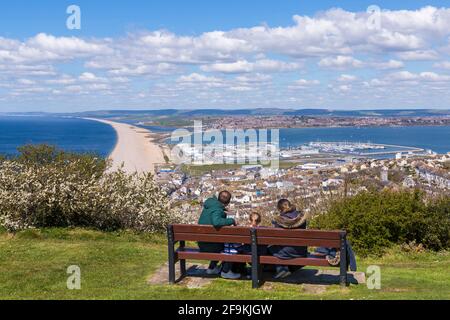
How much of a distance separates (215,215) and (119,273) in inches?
92.2

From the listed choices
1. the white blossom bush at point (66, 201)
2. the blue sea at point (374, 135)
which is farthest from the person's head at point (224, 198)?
the blue sea at point (374, 135)

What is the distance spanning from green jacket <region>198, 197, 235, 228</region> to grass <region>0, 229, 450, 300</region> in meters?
0.92

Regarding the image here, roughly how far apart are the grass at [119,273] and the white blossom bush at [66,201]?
762 millimetres

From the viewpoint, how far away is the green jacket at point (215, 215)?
7.77m

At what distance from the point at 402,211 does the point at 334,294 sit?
25.3 feet

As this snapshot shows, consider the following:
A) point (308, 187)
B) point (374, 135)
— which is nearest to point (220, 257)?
Answer: point (308, 187)

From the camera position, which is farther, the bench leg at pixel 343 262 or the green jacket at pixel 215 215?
the green jacket at pixel 215 215

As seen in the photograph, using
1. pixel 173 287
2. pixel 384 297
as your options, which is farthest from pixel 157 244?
pixel 384 297

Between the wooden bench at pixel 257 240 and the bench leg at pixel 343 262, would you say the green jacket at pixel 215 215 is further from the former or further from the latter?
the bench leg at pixel 343 262

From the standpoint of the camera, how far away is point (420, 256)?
42.8ft
